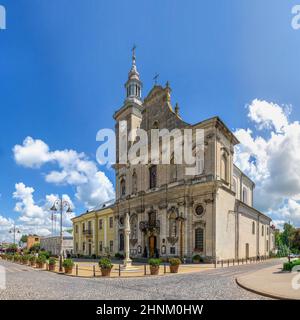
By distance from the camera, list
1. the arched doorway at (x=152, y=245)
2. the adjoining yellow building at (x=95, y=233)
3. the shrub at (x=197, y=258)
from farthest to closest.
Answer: the adjoining yellow building at (x=95, y=233), the arched doorway at (x=152, y=245), the shrub at (x=197, y=258)

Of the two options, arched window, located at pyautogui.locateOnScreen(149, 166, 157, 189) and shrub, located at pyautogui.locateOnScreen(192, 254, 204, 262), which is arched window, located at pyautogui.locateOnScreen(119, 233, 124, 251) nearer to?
arched window, located at pyautogui.locateOnScreen(149, 166, 157, 189)

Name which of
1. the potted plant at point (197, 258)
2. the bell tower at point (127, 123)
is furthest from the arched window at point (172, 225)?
the bell tower at point (127, 123)

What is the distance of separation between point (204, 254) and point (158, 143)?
51.5ft

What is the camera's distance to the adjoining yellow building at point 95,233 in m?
50.5

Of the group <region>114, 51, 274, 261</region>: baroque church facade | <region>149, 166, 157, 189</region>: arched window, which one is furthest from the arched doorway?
<region>149, 166, 157, 189</region>: arched window

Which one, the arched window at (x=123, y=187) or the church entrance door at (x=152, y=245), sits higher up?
the arched window at (x=123, y=187)

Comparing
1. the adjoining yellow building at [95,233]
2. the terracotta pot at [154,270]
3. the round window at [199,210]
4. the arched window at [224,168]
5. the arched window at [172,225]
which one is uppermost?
the arched window at [224,168]

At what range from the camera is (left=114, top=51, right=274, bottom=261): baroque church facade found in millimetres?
31562

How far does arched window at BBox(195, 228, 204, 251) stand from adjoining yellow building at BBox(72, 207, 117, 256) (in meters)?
18.8

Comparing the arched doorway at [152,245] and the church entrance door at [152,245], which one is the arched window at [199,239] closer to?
the arched doorway at [152,245]


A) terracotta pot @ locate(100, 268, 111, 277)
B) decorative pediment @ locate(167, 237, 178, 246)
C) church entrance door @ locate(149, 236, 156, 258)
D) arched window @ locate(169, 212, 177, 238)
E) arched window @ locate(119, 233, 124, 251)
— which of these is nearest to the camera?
terracotta pot @ locate(100, 268, 111, 277)

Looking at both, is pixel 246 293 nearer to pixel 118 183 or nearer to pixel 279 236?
pixel 118 183

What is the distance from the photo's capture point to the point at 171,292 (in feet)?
40.8
